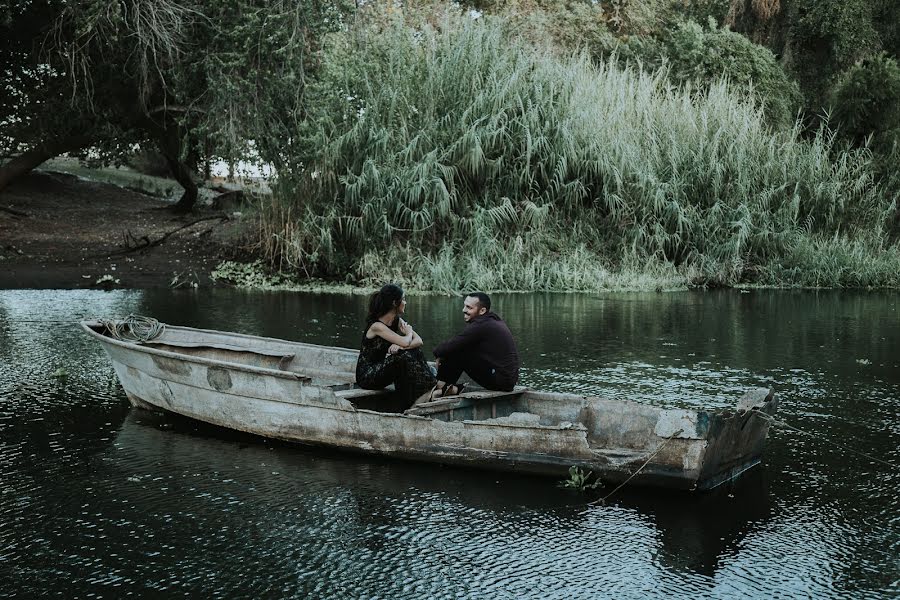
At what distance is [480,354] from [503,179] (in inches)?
471

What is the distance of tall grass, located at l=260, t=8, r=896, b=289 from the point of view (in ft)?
62.5

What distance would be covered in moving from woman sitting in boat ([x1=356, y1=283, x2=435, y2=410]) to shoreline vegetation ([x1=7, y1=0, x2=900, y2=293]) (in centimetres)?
1025

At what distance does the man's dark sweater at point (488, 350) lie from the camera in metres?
8.02

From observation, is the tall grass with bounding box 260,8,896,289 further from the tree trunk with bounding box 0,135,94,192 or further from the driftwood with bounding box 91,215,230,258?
the tree trunk with bounding box 0,135,94,192

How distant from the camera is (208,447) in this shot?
8.13 metres

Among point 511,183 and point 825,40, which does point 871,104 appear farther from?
point 511,183

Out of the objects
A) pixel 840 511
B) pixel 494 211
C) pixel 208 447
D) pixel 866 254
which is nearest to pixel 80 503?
pixel 208 447

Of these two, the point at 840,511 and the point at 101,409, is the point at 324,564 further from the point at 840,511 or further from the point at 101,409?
the point at 101,409

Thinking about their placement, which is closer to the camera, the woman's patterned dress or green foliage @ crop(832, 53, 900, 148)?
the woman's patterned dress

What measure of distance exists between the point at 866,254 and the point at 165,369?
17.9 metres

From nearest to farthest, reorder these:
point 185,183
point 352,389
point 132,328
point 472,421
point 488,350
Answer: point 472,421
point 488,350
point 352,389
point 132,328
point 185,183

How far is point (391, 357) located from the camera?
8.31m

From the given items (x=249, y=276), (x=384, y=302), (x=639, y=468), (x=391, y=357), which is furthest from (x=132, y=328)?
(x=249, y=276)

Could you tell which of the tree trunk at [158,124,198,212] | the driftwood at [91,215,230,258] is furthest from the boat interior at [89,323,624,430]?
the driftwood at [91,215,230,258]
